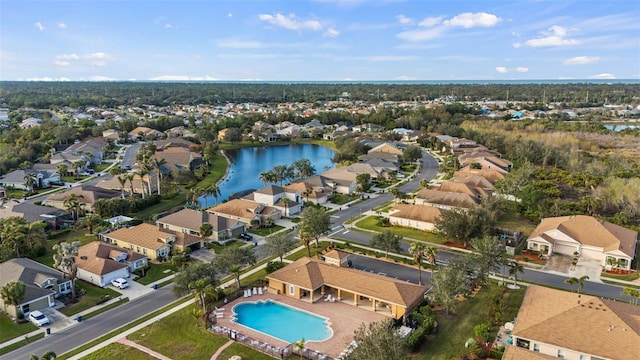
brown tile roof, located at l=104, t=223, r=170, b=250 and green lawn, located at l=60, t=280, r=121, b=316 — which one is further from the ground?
brown tile roof, located at l=104, t=223, r=170, b=250

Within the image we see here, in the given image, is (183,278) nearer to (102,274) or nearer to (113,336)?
(113,336)

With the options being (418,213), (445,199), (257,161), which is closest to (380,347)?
(418,213)

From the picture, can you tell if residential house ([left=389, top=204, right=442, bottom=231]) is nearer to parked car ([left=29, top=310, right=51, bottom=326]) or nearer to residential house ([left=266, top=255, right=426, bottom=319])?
residential house ([left=266, top=255, right=426, bottom=319])

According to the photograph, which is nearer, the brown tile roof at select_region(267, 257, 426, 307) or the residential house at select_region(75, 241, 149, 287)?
the brown tile roof at select_region(267, 257, 426, 307)

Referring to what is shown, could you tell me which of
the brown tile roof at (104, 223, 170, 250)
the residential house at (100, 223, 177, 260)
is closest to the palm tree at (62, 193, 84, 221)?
the residential house at (100, 223, 177, 260)

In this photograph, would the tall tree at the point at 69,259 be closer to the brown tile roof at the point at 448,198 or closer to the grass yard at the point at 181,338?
the grass yard at the point at 181,338

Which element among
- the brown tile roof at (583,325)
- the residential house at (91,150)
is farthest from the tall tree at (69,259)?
the residential house at (91,150)

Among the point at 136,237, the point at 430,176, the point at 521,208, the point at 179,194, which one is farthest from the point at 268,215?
the point at 430,176
